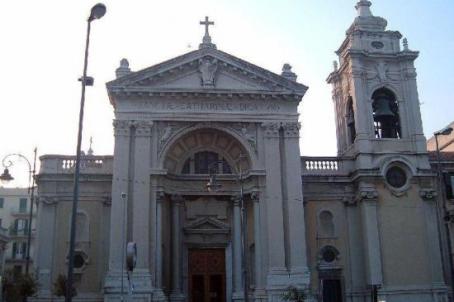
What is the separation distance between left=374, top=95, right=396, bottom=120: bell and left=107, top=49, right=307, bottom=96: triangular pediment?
196 inches

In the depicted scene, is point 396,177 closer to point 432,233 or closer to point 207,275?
point 432,233

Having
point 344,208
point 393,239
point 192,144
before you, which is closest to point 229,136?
point 192,144

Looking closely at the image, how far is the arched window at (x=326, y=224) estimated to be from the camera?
96.0 feet

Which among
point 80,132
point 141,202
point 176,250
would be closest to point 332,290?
point 176,250

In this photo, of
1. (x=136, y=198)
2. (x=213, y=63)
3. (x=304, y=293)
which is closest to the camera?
(x=304, y=293)

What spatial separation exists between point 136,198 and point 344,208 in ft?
35.8

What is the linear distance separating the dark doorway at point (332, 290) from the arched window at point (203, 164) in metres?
7.42

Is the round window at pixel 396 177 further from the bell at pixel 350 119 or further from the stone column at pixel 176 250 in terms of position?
the stone column at pixel 176 250

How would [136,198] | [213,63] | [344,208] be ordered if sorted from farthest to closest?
[344,208] < [213,63] < [136,198]

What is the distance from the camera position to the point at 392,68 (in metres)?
31.1

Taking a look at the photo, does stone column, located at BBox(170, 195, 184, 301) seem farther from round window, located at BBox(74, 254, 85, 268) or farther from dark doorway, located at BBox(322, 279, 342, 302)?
dark doorway, located at BBox(322, 279, 342, 302)

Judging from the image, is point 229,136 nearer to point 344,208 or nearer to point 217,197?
point 217,197

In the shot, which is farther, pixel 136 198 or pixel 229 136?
pixel 229 136

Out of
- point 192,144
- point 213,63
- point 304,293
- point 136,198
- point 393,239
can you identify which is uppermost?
point 213,63
